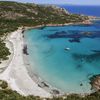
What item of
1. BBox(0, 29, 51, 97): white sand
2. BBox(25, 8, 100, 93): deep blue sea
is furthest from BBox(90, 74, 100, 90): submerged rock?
BBox(0, 29, 51, 97): white sand

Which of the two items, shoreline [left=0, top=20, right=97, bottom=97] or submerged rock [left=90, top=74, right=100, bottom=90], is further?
submerged rock [left=90, top=74, right=100, bottom=90]

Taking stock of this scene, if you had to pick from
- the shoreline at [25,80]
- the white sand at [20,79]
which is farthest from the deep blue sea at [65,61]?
the white sand at [20,79]

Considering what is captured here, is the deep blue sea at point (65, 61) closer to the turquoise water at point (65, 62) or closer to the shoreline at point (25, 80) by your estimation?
the turquoise water at point (65, 62)

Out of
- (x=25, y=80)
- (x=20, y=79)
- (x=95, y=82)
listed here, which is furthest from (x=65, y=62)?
(x=20, y=79)

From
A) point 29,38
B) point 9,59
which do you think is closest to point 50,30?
point 29,38

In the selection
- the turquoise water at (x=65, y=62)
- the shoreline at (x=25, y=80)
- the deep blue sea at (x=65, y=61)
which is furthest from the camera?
the deep blue sea at (x=65, y=61)

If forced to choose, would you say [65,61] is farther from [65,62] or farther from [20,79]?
[20,79]

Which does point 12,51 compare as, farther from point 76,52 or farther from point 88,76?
point 88,76

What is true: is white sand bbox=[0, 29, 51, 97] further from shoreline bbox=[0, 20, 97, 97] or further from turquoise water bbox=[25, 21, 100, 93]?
turquoise water bbox=[25, 21, 100, 93]
